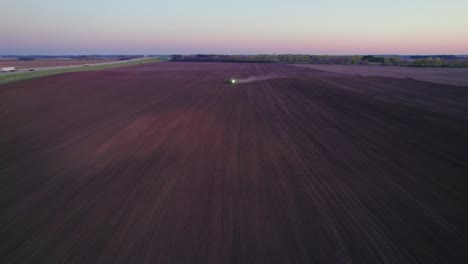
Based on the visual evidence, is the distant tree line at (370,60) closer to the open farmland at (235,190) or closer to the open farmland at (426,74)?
the open farmland at (426,74)

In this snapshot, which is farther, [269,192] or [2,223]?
[269,192]

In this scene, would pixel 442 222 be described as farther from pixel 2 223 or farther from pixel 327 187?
pixel 2 223

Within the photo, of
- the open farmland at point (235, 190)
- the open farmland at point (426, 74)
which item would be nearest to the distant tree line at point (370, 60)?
the open farmland at point (426, 74)

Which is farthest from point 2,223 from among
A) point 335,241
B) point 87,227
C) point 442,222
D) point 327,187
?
point 442,222

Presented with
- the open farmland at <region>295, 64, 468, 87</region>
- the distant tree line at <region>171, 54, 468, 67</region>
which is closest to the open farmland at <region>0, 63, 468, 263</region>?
the open farmland at <region>295, 64, 468, 87</region>

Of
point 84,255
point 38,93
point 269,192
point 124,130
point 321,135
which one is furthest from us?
point 38,93

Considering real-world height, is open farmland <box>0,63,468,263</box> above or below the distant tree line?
above

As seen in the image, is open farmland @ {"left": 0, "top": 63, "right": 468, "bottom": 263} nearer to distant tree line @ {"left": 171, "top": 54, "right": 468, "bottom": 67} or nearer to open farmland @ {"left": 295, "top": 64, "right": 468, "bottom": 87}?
open farmland @ {"left": 295, "top": 64, "right": 468, "bottom": 87}

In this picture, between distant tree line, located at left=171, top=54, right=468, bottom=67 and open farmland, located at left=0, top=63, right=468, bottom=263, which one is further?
distant tree line, located at left=171, top=54, right=468, bottom=67
